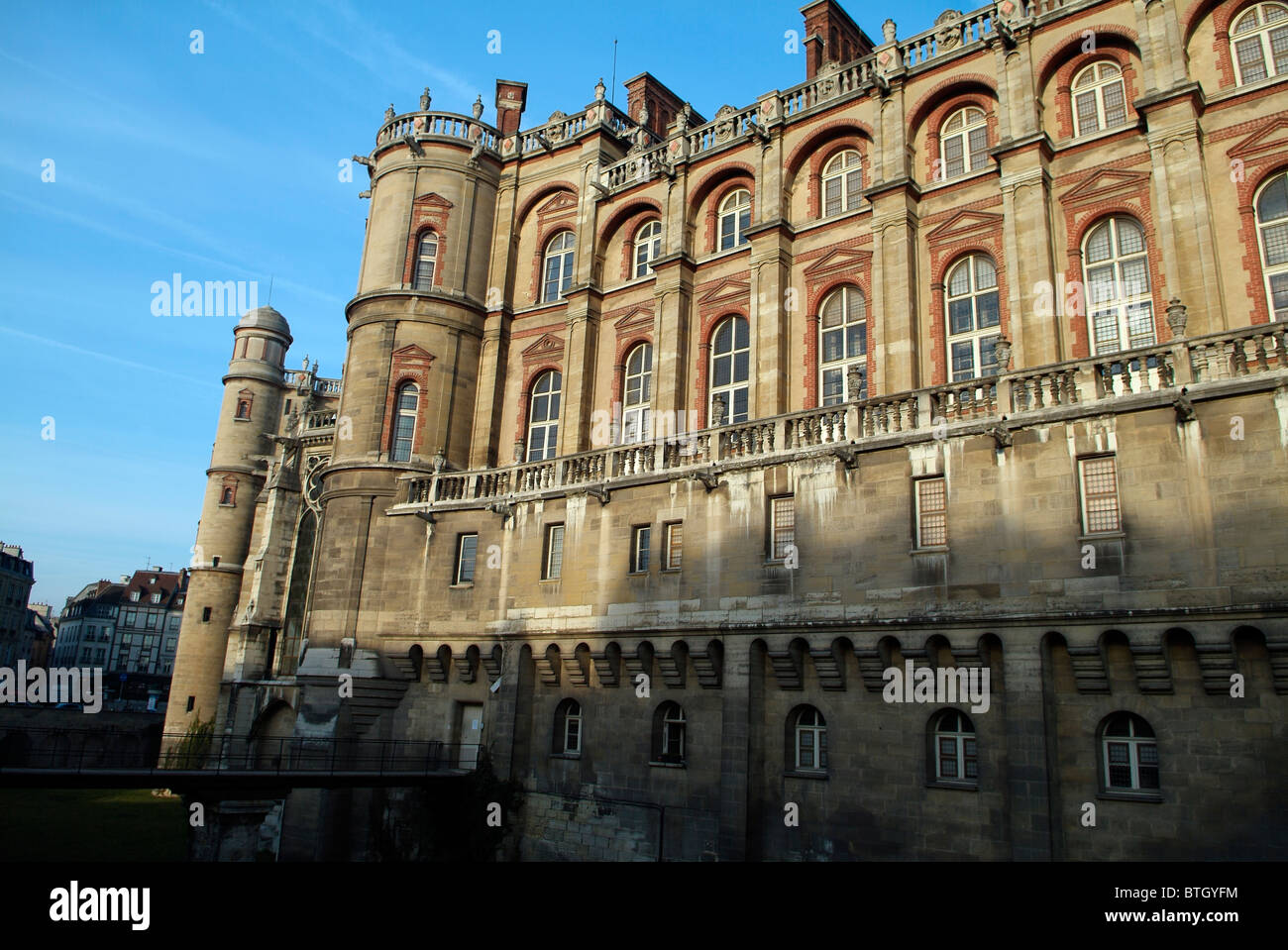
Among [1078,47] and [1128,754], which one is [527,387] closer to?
[1078,47]

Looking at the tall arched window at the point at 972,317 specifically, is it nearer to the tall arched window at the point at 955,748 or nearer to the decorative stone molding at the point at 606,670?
the tall arched window at the point at 955,748

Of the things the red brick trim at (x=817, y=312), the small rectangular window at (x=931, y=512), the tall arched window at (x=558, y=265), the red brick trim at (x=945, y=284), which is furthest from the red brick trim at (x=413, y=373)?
the small rectangular window at (x=931, y=512)

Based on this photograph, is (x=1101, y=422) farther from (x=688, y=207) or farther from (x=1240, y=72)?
(x=688, y=207)

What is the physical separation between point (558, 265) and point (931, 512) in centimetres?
2066

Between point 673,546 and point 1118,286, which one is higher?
point 1118,286

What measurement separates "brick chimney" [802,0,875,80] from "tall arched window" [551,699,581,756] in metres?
22.5

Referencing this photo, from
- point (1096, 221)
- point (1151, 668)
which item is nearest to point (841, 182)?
point (1096, 221)

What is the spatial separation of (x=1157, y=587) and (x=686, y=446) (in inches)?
499

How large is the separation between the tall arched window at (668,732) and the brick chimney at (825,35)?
71.4ft

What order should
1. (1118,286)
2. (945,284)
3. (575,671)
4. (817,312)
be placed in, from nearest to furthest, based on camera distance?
(1118,286) < (945,284) < (575,671) < (817,312)

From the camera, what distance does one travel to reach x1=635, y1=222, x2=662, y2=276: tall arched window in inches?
1337

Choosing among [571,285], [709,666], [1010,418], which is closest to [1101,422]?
[1010,418]

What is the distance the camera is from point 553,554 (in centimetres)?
2862

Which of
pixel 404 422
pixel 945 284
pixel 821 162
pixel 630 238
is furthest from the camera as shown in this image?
pixel 630 238
